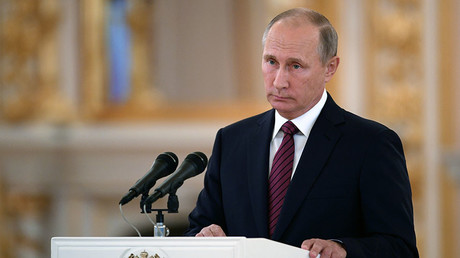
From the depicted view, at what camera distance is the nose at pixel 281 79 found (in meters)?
2.24

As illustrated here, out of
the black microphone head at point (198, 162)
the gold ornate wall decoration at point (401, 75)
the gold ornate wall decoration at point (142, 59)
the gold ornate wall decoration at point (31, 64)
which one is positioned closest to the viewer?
the black microphone head at point (198, 162)

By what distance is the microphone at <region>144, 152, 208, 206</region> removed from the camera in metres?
2.23

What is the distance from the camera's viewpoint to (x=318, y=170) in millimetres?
2289

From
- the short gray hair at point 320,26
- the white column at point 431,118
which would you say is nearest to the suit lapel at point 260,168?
the short gray hair at point 320,26

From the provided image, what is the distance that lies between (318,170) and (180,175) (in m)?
0.34

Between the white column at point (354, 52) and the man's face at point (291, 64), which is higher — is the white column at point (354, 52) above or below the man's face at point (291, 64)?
above

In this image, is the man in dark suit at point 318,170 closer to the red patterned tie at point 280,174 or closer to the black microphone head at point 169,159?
the red patterned tie at point 280,174

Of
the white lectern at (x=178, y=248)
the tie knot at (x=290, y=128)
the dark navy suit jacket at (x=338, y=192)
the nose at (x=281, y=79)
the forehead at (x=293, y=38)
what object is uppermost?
the forehead at (x=293, y=38)

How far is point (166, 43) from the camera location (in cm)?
623

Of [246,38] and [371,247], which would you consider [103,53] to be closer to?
[246,38]

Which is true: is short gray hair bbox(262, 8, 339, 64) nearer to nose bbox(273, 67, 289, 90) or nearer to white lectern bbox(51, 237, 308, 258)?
nose bbox(273, 67, 289, 90)

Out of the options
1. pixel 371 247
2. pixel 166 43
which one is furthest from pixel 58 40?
pixel 371 247

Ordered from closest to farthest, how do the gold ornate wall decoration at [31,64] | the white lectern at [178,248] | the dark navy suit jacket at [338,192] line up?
the white lectern at [178,248], the dark navy suit jacket at [338,192], the gold ornate wall decoration at [31,64]

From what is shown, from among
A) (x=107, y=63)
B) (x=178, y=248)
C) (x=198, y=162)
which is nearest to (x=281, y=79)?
(x=198, y=162)
